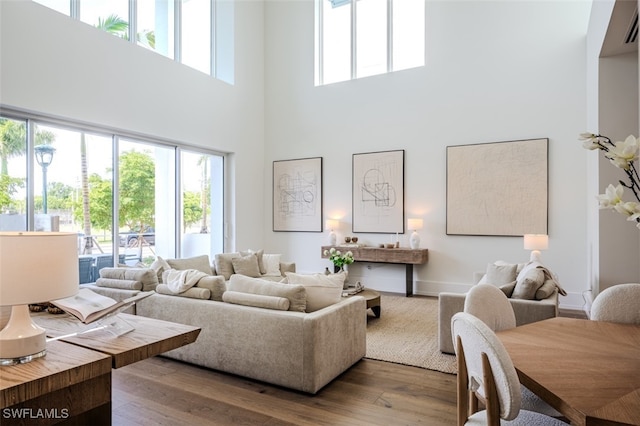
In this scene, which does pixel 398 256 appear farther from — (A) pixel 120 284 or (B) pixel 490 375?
(B) pixel 490 375

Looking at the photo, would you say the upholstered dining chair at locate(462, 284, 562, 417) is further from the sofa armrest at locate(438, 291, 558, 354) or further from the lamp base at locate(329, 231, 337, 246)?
the lamp base at locate(329, 231, 337, 246)

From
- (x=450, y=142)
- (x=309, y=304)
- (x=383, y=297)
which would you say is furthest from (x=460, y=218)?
(x=309, y=304)

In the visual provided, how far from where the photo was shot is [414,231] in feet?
21.3

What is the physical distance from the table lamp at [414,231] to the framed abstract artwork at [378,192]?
31 centimetres

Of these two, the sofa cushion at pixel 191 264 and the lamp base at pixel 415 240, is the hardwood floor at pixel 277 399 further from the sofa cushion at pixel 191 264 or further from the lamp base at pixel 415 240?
the lamp base at pixel 415 240

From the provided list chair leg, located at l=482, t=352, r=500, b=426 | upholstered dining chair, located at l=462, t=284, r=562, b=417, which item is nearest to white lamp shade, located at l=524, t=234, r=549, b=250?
upholstered dining chair, located at l=462, t=284, r=562, b=417

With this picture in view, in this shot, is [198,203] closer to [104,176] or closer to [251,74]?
[104,176]

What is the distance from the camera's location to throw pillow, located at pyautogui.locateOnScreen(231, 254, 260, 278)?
557 cm

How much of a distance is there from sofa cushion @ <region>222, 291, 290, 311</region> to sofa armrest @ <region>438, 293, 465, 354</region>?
4.90ft

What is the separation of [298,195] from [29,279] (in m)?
6.44

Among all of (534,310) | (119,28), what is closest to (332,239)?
(534,310)

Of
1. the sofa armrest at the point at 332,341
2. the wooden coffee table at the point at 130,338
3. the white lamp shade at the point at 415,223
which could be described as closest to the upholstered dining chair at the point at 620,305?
the sofa armrest at the point at 332,341

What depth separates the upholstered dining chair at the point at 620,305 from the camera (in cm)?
212
